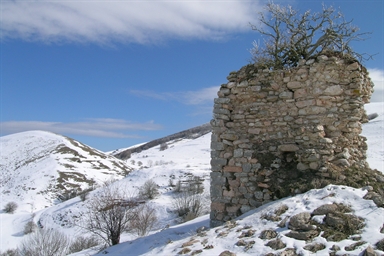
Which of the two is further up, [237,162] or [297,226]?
[237,162]

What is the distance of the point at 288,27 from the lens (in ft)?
28.6

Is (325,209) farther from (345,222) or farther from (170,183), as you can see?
(170,183)

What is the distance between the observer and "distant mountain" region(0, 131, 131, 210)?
35.5 m

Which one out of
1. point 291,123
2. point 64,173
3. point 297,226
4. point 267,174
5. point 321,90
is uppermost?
point 321,90

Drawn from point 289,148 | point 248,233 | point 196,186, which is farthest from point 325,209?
point 196,186

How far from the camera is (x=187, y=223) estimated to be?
10.3 meters

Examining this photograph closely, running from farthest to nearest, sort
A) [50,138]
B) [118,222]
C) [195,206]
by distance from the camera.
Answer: [50,138]
[195,206]
[118,222]

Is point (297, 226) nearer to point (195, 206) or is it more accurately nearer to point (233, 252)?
point (233, 252)

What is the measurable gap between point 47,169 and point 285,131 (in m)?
40.7

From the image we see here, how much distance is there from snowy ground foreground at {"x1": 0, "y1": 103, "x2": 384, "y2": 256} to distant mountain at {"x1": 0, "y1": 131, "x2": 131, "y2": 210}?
2563 millimetres

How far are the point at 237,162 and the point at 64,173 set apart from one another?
38.1 m

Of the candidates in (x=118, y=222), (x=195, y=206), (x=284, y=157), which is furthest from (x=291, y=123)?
(x=195, y=206)

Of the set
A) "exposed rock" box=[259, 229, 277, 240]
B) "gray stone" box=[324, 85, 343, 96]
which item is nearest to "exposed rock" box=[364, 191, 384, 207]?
"exposed rock" box=[259, 229, 277, 240]

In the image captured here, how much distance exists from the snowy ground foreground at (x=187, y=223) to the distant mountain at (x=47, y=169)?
2563 mm
